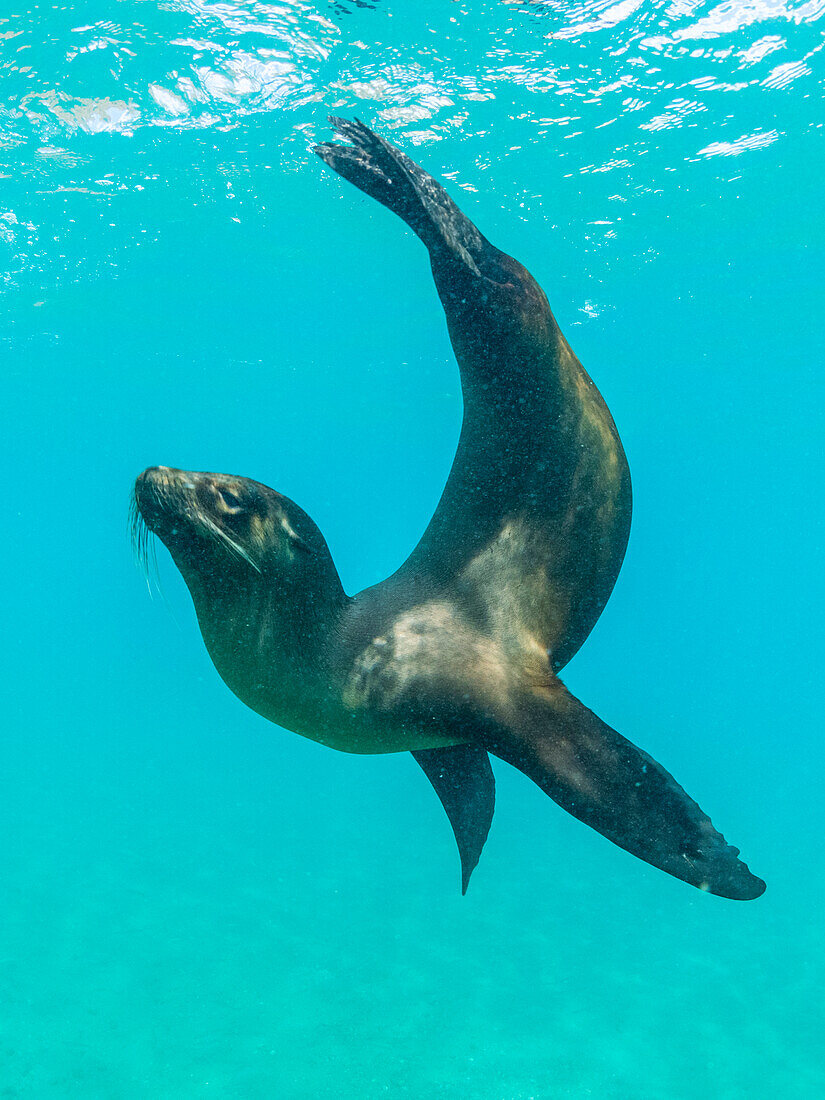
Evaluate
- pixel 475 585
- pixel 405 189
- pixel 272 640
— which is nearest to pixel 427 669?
pixel 475 585

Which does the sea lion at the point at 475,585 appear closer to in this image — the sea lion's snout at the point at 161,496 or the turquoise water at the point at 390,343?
the sea lion's snout at the point at 161,496

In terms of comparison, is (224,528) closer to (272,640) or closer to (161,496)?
(161,496)

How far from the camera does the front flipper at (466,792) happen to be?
356 cm

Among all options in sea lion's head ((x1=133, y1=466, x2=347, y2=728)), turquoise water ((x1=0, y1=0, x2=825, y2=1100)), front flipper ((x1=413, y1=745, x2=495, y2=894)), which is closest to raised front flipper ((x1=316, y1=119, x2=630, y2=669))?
sea lion's head ((x1=133, y1=466, x2=347, y2=728))

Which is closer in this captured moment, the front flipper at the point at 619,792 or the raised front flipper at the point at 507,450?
the front flipper at the point at 619,792

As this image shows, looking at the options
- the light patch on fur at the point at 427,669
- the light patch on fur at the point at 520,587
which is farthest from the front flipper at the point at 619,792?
the light patch on fur at the point at 520,587

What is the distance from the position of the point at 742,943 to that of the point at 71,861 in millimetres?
13420

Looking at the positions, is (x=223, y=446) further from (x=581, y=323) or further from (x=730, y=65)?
(x=730, y=65)

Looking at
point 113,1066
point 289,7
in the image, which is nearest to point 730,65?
point 289,7

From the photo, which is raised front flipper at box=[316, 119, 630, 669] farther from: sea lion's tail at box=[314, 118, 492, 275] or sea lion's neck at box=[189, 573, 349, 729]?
sea lion's neck at box=[189, 573, 349, 729]

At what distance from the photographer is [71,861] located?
56.2ft

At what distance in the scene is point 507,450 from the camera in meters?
3.05

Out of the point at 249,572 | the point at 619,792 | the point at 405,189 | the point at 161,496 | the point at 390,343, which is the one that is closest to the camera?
the point at 161,496

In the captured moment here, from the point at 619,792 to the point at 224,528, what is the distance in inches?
57.6
